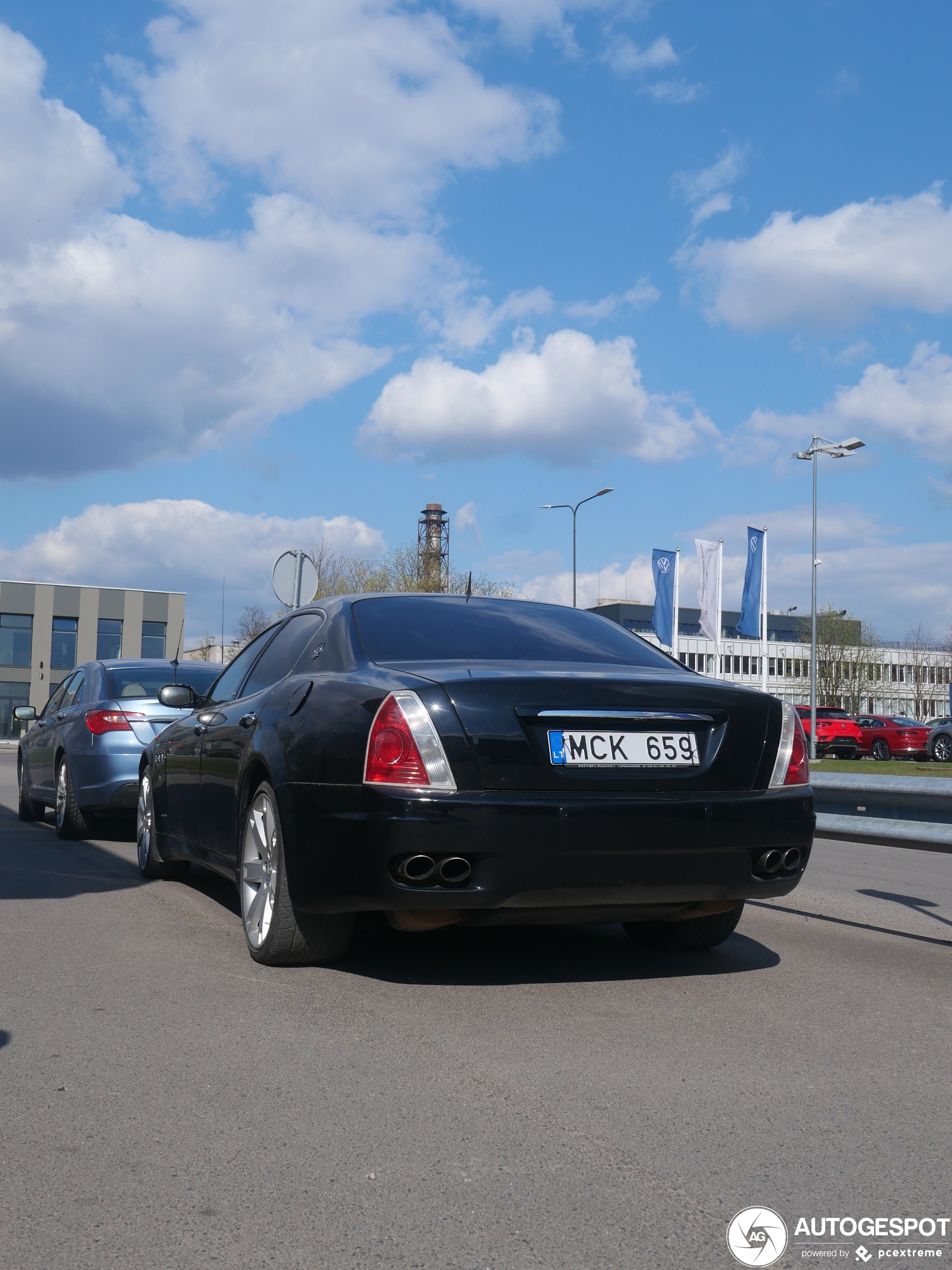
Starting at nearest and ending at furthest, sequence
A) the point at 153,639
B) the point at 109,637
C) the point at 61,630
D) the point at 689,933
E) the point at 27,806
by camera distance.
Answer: the point at 689,933
the point at 27,806
the point at 61,630
the point at 109,637
the point at 153,639

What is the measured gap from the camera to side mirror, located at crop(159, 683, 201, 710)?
7.07m

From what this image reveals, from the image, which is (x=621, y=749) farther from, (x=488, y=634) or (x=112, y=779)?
(x=112, y=779)

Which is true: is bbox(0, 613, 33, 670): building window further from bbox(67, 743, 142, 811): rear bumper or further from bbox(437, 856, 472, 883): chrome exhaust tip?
bbox(437, 856, 472, 883): chrome exhaust tip

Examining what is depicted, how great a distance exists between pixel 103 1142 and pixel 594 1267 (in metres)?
1.29

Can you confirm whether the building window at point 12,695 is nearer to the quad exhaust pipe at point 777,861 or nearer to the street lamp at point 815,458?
the street lamp at point 815,458

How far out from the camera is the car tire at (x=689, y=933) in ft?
17.2

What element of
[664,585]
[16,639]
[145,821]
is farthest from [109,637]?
[145,821]

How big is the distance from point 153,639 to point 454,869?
66476mm

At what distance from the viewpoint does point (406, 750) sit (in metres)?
4.26

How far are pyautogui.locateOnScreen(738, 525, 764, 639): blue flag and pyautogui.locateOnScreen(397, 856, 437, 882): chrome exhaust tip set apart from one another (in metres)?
40.7

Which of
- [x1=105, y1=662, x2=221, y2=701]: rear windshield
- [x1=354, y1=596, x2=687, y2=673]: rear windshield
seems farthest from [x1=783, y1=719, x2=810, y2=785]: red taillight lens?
[x1=105, y1=662, x2=221, y2=701]: rear windshield

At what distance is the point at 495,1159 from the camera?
2.87 m

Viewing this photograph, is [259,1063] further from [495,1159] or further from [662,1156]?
[662,1156]

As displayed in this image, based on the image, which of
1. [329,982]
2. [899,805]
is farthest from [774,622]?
[329,982]
